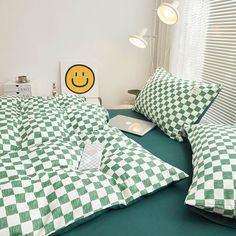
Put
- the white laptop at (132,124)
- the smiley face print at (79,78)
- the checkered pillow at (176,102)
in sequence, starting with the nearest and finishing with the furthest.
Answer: the checkered pillow at (176,102) < the white laptop at (132,124) < the smiley face print at (79,78)

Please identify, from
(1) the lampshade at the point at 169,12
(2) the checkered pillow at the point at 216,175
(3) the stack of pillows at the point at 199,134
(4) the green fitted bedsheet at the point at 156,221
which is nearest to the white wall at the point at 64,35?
(1) the lampshade at the point at 169,12

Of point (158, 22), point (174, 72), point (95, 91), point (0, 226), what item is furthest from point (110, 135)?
point (158, 22)

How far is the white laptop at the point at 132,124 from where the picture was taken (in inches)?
57.4

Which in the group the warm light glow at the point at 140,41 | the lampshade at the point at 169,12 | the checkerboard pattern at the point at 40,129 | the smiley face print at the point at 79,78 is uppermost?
the lampshade at the point at 169,12

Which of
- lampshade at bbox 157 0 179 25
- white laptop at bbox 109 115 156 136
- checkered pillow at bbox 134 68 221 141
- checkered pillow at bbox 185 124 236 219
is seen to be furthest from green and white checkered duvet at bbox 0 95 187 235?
lampshade at bbox 157 0 179 25

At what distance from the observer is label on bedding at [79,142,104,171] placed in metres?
0.97

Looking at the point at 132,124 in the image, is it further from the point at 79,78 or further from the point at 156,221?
the point at 79,78

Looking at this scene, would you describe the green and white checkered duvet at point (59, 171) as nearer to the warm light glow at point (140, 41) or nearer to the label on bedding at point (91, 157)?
the label on bedding at point (91, 157)

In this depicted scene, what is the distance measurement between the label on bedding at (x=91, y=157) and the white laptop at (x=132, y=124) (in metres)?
→ 0.39

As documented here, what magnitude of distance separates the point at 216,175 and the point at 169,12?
1.27m

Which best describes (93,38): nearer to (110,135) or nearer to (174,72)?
(174,72)

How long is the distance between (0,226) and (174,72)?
6.47 feet

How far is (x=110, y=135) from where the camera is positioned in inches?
45.6

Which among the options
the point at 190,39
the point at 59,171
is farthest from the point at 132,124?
the point at 190,39
